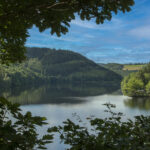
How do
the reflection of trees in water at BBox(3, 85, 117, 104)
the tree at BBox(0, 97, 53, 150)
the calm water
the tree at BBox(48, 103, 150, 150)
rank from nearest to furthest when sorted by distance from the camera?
the tree at BBox(0, 97, 53, 150) < the tree at BBox(48, 103, 150, 150) < the calm water < the reflection of trees in water at BBox(3, 85, 117, 104)

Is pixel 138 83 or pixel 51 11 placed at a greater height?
pixel 51 11

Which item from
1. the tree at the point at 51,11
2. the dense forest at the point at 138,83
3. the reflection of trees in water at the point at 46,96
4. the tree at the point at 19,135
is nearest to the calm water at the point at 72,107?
the reflection of trees in water at the point at 46,96

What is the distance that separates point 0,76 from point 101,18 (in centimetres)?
12032

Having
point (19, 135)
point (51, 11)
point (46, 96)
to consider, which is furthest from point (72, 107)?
point (19, 135)

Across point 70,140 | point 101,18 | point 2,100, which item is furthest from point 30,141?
point 101,18

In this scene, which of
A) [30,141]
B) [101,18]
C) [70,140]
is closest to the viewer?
[30,141]

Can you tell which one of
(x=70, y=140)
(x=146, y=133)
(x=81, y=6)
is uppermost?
(x=81, y=6)

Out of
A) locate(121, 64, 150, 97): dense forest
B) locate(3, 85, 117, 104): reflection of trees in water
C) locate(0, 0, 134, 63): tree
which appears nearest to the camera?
locate(0, 0, 134, 63): tree

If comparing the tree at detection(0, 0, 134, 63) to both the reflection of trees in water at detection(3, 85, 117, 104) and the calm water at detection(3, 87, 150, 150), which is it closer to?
the calm water at detection(3, 87, 150, 150)

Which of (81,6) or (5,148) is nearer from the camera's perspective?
(5,148)

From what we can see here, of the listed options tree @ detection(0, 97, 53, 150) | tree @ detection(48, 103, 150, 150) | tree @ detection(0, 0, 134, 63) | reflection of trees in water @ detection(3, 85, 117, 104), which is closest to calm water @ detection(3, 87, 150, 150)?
reflection of trees in water @ detection(3, 85, 117, 104)

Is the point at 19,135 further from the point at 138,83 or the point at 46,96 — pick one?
the point at 46,96

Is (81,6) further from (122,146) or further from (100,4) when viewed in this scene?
(122,146)

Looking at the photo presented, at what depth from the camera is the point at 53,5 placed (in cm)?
324
